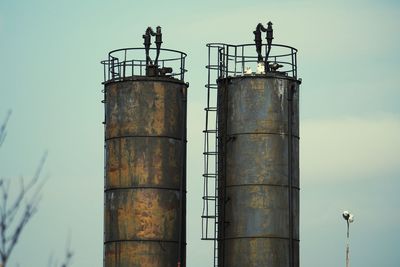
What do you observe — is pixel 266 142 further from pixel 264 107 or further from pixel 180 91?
pixel 180 91

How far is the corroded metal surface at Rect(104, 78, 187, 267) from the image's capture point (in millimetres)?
32906

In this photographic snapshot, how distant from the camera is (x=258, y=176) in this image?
33.2 m

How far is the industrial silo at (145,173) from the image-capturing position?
32.9 meters

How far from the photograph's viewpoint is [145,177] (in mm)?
33125

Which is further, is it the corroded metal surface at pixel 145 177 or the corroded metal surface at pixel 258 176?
the corroded metal surface at pixel 258 176

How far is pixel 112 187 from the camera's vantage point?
3359 cm

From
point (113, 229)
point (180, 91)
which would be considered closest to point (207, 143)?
point (180, 91)

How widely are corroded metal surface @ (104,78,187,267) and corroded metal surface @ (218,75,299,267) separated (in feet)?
5.40

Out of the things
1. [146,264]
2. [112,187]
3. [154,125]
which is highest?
[154,125]

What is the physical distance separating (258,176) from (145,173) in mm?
3781

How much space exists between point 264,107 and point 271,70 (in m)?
1.85

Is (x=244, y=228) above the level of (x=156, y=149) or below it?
below

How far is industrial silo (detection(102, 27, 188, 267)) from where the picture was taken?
32.9 metres

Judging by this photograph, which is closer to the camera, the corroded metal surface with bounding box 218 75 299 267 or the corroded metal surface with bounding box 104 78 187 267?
the corroded metal surface with bounding box 104 78 187 267
